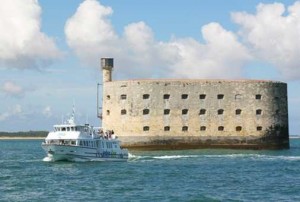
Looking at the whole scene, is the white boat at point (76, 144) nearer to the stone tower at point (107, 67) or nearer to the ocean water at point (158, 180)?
the ocean water at point (158, 180)

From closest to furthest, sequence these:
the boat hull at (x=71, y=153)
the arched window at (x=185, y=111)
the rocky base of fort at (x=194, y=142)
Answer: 1. the boat hull at (x=71, y=153)
2. the rocky base of fort at (x=194, y=142)
3. the arched window at (x=185, y=111)

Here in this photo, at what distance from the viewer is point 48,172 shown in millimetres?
36438

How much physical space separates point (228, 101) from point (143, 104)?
22.2 feet

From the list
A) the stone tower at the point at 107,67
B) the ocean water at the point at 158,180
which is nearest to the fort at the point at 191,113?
the stone tower at the point at 107,67

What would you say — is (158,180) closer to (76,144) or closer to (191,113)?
(76,144)

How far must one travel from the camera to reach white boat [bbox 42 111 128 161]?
41.8 metres

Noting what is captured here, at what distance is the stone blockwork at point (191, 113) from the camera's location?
179 ft

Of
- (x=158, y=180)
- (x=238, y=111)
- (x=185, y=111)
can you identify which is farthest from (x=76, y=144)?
(x=238, y=111)

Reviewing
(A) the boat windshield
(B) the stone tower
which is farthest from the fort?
(A) the boat windshield

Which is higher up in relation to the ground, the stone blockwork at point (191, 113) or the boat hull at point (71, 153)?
the stone blockwork at point (191, 113)

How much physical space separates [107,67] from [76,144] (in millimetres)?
18289

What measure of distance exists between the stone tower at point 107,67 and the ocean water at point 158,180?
47.7ft

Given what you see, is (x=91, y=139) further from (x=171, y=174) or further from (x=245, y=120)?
(x=245, y=120)

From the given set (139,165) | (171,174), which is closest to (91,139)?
(139,165)
